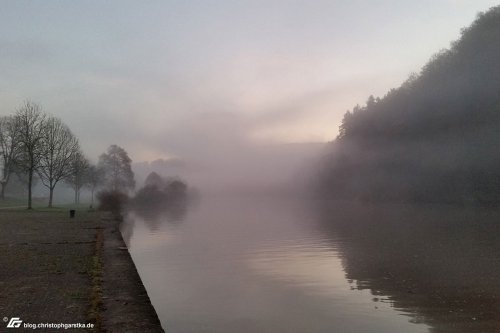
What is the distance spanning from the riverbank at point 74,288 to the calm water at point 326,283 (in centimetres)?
107

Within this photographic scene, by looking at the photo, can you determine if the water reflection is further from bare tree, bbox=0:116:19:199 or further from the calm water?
bare tree, bbox=0:116:19:199

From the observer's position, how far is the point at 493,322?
393 inches

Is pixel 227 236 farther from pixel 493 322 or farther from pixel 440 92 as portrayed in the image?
pixel 440 92

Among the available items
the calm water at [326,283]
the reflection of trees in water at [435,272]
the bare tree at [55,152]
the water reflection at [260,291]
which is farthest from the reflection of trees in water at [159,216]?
the reflection of trees in water at [435,272]

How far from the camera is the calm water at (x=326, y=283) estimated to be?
10.5 metres

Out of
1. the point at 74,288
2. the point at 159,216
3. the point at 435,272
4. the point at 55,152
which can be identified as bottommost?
the point at 159,216

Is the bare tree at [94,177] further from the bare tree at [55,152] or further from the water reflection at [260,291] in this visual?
the water reflection at [260,291]

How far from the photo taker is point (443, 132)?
68.7m

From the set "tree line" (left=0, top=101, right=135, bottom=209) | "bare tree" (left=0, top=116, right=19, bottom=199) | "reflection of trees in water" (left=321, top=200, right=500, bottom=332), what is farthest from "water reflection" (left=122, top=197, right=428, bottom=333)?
"bare tree" (left=0, top=116, right=19, bottom=199)

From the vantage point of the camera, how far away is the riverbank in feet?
28.8

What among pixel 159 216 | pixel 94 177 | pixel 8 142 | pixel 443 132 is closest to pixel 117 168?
pixel 94 177

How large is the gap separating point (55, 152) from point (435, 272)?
51584 mm

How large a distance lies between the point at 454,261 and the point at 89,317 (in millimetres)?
14714

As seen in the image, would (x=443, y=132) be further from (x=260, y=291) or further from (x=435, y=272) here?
(x=260, y=291)
